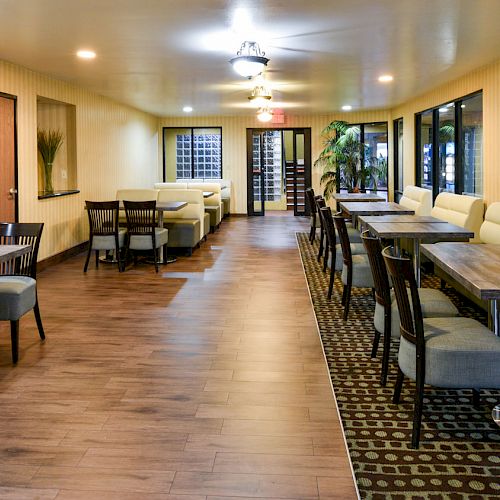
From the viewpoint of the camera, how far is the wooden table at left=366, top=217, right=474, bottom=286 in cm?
556

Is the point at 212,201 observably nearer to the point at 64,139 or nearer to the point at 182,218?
the point at 182,218

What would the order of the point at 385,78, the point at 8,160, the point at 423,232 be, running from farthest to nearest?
the point at 385,78 → the point at 8,160 → the point at 423,232

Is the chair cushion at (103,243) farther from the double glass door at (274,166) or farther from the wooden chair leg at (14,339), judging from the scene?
the double glass door at (274,166)

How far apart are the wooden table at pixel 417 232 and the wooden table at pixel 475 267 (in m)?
0.96

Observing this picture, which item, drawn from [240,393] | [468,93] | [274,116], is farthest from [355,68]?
[274,116]

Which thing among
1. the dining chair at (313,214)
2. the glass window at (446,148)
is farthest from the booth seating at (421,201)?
the dining chair at (313,214)

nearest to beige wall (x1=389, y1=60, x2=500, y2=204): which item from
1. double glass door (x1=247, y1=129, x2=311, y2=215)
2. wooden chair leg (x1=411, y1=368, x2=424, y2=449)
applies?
wooden chair leg (x1=411, y1=368, x2=424, y2=449)

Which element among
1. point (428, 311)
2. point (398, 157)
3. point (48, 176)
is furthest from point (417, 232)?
point (398, 157)

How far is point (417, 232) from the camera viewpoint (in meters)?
5.60

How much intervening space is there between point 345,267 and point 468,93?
4.67 m

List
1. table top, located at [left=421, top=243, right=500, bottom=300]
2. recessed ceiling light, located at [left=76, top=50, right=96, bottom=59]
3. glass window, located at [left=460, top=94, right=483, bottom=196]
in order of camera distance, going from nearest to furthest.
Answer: table top, located at [left=421, top=243, right=500, bottom=300] → recessed ceiling light, located at [left=76, top=50, right=96, bottom=59] → glass window, located at [left=460, top=94, right=483, bottom=196]

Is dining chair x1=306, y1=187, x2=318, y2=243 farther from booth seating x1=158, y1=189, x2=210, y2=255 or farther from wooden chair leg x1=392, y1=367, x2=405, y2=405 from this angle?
wooden chair leg x1=392, y1=367, x2=405, y2=405

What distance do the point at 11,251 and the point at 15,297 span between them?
0.32 meters

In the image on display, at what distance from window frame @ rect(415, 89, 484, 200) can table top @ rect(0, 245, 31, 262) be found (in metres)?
6.45
